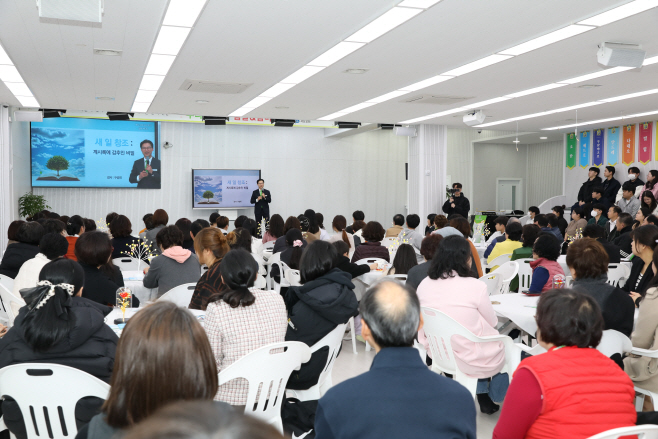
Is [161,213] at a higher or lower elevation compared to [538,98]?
lower

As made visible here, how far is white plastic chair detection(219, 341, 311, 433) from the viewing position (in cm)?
236

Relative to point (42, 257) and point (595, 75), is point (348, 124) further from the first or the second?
point (42, 257)

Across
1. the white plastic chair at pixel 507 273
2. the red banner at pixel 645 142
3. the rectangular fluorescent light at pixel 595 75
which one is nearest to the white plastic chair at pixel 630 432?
the white plastic chair at pixel 507 273

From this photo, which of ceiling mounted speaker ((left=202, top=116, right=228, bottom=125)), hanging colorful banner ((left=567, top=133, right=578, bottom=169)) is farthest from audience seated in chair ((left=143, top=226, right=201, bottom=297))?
hanging colorful banner ((left=567, top=133, right=578, bottom=169))

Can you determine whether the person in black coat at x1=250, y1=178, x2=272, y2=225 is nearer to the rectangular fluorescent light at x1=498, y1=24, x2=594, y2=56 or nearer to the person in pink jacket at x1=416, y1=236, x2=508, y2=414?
the rectangular fluorescent light at x1=498, y1=24, x2=594, y2=56

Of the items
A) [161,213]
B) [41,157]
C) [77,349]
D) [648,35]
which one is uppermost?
[648,35]

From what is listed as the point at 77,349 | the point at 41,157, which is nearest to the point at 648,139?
the point at 77,349

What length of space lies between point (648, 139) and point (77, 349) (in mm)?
12919

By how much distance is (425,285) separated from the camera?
3705 mm

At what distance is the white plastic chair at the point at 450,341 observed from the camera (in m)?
3.38

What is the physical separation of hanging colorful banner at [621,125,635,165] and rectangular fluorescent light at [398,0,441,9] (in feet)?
32.2

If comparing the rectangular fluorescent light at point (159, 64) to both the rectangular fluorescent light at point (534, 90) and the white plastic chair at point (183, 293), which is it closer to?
the white plastic chair at point (183, 293)

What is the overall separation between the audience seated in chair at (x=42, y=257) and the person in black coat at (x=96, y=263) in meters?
0.24

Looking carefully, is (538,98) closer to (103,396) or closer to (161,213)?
(161,213)
